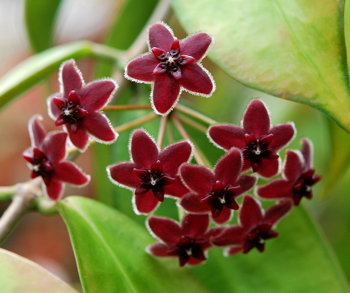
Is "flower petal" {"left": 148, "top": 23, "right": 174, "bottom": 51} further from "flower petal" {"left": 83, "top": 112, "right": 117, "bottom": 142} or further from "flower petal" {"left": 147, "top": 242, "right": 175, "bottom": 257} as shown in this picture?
"flower petal" {"left": 147, "top": 242, "right": 175, "bottom": 257}

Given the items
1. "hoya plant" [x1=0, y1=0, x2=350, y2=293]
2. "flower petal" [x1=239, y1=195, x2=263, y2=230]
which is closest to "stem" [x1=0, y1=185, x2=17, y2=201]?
"hoya plant" [x1=0, y1=0, x2=350, y2=293]

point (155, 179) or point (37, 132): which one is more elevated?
point (37, 132)

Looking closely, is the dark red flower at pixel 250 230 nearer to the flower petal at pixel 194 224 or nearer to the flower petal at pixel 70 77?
the flower petal at pixel 194 224

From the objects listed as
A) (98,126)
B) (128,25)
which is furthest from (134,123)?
(128,25)

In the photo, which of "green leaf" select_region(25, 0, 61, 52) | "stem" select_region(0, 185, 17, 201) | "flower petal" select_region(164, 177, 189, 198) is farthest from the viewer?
"green leaf" select_region(25, 0, 61, 52)

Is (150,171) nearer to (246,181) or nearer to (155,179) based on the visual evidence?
(155,179)

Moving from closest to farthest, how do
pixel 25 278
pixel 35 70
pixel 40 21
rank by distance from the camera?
pixel 25 278, pixel 35 70, pixel 40 21

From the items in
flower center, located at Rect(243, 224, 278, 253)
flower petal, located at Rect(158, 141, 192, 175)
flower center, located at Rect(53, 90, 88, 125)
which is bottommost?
flower center, located at Rect(243, 224, 278, 253)
